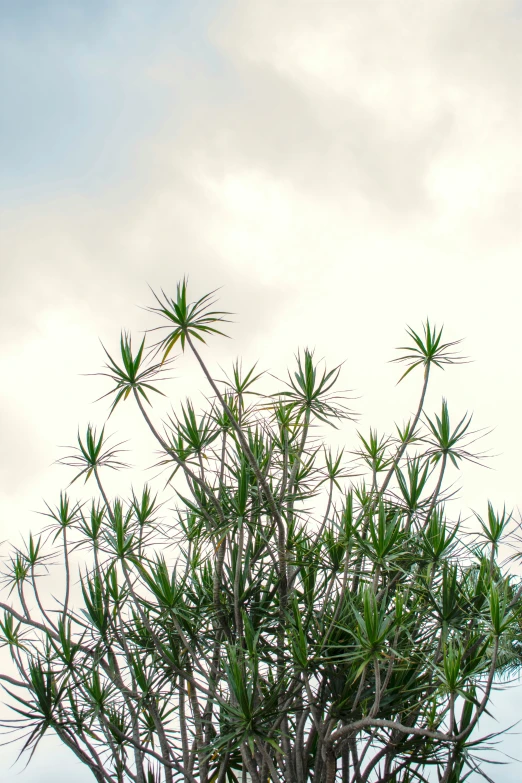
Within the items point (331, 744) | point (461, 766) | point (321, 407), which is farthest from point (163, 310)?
point (461, 766)

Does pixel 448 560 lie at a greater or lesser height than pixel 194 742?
greater

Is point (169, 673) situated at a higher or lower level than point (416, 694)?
higher

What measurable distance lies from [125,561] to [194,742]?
5.07ft

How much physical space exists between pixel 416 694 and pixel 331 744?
2.36 ft

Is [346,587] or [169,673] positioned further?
[169,673]

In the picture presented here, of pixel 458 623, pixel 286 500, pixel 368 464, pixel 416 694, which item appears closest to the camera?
pixel 458 623

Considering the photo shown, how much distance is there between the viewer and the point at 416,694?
509 centimetres

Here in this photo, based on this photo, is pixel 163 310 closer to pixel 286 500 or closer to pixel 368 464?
pixel 286 500

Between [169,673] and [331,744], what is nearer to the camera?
→ [331,744]

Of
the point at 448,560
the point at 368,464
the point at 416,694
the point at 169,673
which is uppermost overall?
the point at 368,464

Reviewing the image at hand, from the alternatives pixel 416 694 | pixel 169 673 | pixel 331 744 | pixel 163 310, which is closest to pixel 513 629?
pixel 416 694

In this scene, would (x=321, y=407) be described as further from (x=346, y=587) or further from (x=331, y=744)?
(x=331, y=744)

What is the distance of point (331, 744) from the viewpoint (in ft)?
15.6

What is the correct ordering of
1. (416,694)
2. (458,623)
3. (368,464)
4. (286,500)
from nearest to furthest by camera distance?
(458,623)
(416,694)
(286,500)
(368,464)
